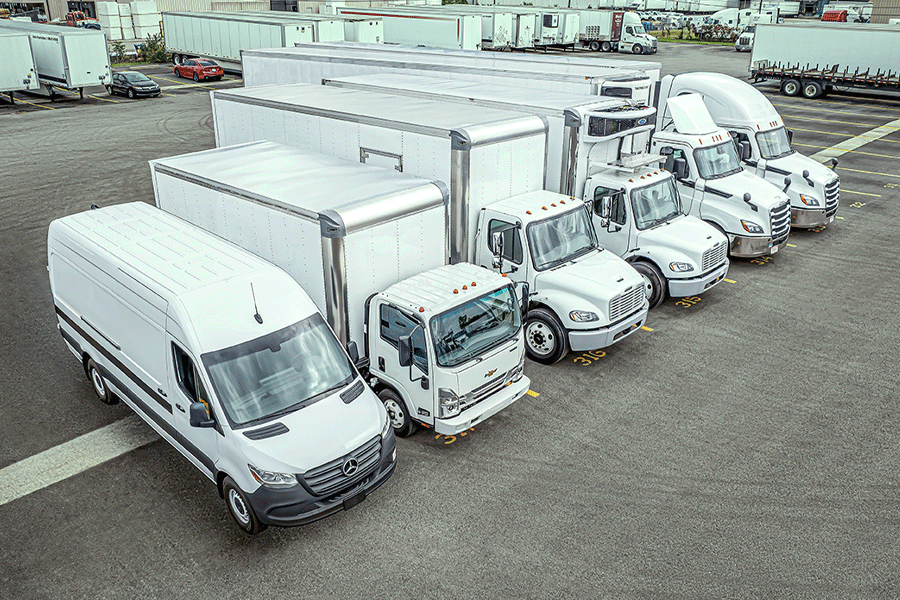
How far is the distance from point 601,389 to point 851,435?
359cm

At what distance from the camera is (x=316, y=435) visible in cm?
788

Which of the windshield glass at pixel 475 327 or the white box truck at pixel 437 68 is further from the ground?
the white box truck at pixel 437 68

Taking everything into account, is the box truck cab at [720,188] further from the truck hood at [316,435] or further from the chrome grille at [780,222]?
the truck hood at [316,435]

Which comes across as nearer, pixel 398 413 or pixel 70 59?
pixel 398 413

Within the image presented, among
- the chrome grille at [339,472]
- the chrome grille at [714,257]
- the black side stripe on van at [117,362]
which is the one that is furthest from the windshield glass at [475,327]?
the chrome grille at [714,257]

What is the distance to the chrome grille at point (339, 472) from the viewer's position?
7.64 m

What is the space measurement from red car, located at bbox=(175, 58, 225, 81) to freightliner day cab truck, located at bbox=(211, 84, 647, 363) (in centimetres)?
3354

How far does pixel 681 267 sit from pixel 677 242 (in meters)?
0.49

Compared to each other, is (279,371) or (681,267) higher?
(279,371)

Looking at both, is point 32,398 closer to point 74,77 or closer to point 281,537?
point 281,537

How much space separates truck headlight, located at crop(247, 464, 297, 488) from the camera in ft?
24.7

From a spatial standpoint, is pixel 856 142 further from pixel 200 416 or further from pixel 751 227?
pixel 200 416

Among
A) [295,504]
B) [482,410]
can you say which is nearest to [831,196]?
[482,410]

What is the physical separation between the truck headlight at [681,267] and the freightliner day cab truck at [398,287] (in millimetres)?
4790
